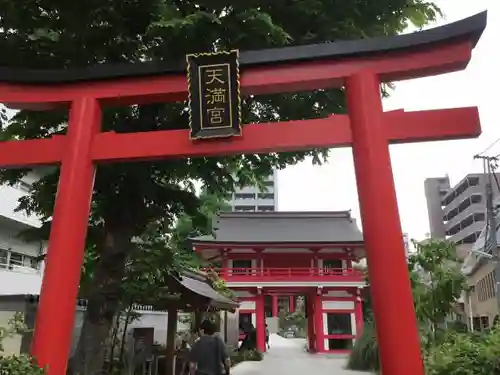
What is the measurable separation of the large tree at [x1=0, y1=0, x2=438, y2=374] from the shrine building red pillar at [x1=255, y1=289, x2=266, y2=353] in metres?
18.8

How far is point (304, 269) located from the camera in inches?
1115

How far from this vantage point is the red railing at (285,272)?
27.7 metres

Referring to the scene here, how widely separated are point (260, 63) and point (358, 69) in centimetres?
136

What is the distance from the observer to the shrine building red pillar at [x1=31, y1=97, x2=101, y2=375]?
6.09 meters

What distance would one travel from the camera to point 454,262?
13.6 m

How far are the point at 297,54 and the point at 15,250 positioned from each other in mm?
18487

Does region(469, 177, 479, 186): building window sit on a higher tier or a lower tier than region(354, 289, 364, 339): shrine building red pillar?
higher

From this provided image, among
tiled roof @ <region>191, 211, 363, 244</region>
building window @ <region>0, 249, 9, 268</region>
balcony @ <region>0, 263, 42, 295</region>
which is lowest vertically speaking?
balcony @ <region>0, 263, 42, 295</region>

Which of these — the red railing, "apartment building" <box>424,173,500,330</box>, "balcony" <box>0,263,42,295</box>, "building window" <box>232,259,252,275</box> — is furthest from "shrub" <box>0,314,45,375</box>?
"apartment building" <box>424,173,500,330</box>

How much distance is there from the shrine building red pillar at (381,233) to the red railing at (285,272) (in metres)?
21.9

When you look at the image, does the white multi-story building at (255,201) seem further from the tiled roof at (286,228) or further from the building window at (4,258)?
the building window at (4,258)

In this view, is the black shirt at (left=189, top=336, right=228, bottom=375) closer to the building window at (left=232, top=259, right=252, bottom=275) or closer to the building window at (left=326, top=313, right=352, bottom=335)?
the building window at (left=326, top=313, right=352, bottom=335)

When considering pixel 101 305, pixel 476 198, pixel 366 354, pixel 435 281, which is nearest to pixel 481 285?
pixel 366 354

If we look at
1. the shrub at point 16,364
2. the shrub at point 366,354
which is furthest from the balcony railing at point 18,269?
the shrub at point 16,364
